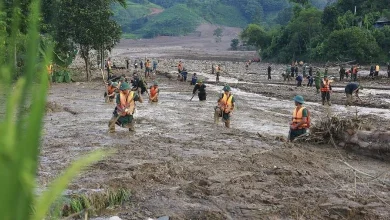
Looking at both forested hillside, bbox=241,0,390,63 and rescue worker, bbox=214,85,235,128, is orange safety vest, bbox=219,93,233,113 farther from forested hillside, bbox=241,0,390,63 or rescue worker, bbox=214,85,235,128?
forested hillside, bbox=241,0,390,63

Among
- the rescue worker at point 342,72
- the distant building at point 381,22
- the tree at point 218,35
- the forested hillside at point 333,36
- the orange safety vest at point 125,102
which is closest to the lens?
the orange safety vest at point 125,102

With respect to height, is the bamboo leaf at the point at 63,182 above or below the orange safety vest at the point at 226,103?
above

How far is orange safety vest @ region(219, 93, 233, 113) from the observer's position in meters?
13.2

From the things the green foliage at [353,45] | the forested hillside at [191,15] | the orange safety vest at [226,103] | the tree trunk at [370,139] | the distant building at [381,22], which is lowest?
the tree trunk at [370,139]

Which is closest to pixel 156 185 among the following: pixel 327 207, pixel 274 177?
pixel 274 177

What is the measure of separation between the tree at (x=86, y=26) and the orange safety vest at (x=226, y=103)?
1570 cm

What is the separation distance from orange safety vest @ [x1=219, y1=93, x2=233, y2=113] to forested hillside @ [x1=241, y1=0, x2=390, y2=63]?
30560 mm

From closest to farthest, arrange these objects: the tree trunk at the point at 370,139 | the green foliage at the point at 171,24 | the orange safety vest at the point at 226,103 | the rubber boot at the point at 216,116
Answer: the tree trunk at the point at 370,139 → the orange safety vest at the point at 226,103 → the rubber boot at the point at 216,116 → the green foliage at the point at 171,24

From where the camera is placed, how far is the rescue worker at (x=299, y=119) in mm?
10370

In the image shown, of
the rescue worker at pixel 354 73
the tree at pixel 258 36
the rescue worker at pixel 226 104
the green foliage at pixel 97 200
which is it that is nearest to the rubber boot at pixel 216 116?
the rescue worker at pixel 226 104

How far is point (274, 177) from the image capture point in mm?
7785

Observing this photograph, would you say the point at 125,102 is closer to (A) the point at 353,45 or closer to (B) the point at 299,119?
(B) the point at 299,119

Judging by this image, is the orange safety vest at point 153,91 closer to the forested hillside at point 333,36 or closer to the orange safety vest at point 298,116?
the orange safety vest at point 298,116

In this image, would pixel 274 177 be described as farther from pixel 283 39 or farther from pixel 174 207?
pixel 283 39
